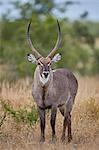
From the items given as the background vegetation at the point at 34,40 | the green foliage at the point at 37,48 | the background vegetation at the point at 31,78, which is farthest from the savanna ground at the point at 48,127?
the background vegetation at the point at 34,40

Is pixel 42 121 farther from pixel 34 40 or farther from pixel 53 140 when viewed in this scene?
pixel 34 40

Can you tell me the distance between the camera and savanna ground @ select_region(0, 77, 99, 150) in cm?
1222

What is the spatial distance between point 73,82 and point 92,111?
1.34 meters

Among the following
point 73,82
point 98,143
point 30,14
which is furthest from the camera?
point 30,14

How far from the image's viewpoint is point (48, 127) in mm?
14383

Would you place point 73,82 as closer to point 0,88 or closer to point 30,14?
point 0,88

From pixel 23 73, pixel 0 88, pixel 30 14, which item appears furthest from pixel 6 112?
pixel 30 14

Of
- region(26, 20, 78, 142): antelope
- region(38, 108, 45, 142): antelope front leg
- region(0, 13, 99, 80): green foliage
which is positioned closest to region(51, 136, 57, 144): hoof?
region(26, 20, 78, 142): antelope

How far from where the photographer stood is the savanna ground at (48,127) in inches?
481

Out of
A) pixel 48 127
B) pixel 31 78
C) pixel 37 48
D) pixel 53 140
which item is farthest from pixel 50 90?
pixel 37 48

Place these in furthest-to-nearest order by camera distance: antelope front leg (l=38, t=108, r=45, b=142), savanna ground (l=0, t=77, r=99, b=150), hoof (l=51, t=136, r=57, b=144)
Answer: antelope front leg (l=38, t=108, r=45, b=142) < hoof (l=51, t=136, r=57, b=144) < savanna ground (l=0, t=77, r=99, b=150)

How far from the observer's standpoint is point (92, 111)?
50.1ft

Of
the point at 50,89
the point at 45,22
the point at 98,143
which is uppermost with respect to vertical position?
the point at 45,22

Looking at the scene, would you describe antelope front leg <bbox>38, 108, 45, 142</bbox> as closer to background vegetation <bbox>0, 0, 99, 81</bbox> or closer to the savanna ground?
the savanna ground
